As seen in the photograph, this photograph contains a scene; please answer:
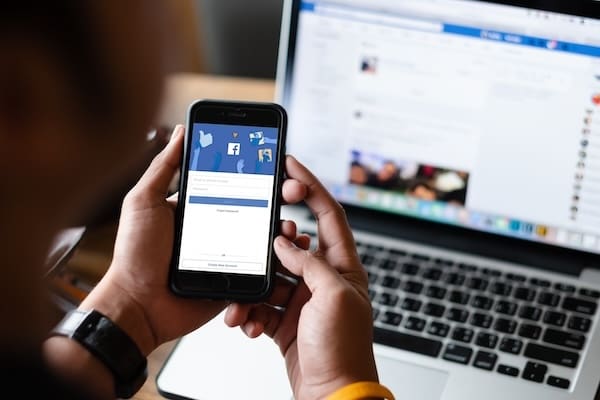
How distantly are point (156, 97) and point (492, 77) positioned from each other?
597 mm

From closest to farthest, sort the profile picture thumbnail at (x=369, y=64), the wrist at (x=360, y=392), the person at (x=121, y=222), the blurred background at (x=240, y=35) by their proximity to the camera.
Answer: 1. the person at (x=121, y=222)
2. the wrist at (x=360, y=392)
3. the profile picture thumbnail at (x=369, y=64)
4. the blurred background at (x=240, y=35)

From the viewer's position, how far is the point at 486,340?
3.13 feet

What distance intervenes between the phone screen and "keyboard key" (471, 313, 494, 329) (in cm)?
28

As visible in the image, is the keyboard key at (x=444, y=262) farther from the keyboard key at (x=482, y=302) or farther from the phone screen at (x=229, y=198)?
the phone screen at (x=229, y=198)

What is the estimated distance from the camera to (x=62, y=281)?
3.43 feet

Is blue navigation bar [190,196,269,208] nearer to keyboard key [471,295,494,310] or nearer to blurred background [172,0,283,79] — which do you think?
keyboard key [471,295,494,310]

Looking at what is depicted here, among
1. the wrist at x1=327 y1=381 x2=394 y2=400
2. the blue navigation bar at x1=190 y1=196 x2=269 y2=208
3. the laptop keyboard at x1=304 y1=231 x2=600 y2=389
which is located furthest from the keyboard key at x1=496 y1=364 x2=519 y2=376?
the blue navigation bar at x1=190 y1=196 x2=269 y2=208

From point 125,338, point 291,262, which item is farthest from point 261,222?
point 125,338

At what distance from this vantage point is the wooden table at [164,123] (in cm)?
94

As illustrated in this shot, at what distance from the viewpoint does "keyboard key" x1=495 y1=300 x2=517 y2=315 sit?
3.26ft

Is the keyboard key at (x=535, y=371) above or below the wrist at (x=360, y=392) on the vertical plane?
below

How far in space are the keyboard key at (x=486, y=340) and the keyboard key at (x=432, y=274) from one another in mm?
106

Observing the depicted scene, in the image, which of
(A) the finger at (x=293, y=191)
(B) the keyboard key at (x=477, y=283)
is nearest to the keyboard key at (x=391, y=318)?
(B) the keyboard key at (x=477, y=283)

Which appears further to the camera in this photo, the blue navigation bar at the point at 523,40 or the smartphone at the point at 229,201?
the blue navigation bar at the point at 523,40
